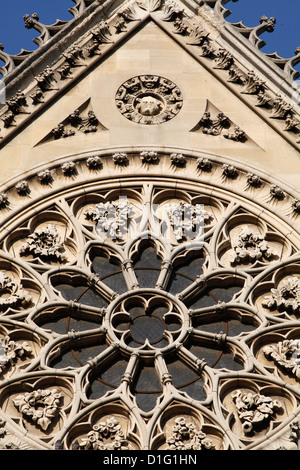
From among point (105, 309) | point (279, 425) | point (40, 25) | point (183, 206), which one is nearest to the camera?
point (279, 425)

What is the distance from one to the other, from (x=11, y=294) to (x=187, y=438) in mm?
4113

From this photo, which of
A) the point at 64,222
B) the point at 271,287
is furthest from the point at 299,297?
the point at 64,222

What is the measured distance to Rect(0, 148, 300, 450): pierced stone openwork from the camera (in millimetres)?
23641

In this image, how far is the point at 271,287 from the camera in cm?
2556

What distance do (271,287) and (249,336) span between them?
1225mm

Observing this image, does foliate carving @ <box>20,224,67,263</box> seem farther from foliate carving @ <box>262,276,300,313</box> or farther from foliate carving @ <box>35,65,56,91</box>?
foliate carving @ <box>262,276,300,313</box>

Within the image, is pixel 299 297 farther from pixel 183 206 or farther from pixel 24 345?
pixel 24 345

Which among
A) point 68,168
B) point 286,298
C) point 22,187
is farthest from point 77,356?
point 68,168

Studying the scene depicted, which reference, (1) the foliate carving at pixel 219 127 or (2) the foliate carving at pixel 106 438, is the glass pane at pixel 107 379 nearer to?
(2) the foliate carving at pixel 106 438

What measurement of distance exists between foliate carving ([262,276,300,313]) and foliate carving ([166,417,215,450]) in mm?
2810

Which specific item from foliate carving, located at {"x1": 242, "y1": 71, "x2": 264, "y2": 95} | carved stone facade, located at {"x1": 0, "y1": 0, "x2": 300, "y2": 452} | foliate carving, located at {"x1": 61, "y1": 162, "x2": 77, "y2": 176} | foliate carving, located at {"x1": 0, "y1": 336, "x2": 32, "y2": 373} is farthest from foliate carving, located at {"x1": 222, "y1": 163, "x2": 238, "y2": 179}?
foliate carving, located at {"x1": 0, "y1": 336, "x2": 32, "y2": 373}

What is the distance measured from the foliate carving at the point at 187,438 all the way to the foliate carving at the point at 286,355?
1.88 m

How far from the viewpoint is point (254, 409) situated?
23891 millimetres

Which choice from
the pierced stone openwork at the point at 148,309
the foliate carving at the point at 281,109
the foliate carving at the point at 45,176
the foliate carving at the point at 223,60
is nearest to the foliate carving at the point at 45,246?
the pierced stone openwork at the point at 148,309
